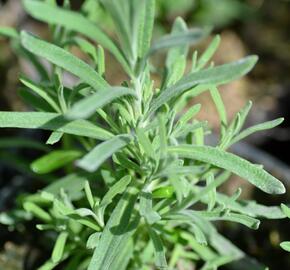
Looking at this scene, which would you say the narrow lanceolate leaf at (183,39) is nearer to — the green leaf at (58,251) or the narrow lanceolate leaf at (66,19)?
the narrow lanceolate leaf at (66,19)

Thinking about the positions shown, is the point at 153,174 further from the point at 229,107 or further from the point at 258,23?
the point at 258,23

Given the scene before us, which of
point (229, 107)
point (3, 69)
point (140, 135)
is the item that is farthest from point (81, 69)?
point (229, 107)

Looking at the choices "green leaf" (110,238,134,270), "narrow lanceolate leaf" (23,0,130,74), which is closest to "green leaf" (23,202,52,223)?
"green leaf" (110,238,134,270)

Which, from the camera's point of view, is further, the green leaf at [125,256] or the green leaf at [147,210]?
the green leaf at [125,256]

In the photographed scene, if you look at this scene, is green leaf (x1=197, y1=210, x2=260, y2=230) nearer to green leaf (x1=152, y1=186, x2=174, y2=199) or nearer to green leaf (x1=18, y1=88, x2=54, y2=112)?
green leaf (x1=152, y1=186, x2=174, y2=199)

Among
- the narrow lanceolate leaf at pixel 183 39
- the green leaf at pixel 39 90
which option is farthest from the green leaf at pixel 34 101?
the narrow lanceolate leaf at pixel 183 39

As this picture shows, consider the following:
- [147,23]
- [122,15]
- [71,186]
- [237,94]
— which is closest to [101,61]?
[147,23]
